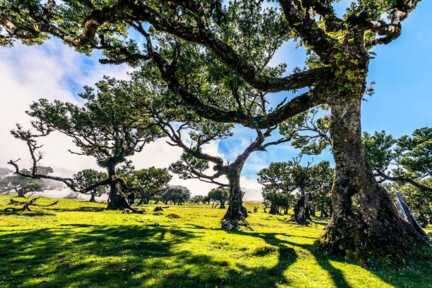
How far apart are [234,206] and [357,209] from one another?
18.1 meters

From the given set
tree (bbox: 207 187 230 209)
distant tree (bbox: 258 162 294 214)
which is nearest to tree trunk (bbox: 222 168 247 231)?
distant tree (bbox: 258 162 294 214)

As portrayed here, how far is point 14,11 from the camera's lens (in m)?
16.1

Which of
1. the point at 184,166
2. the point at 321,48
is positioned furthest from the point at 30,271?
the point at 184,166

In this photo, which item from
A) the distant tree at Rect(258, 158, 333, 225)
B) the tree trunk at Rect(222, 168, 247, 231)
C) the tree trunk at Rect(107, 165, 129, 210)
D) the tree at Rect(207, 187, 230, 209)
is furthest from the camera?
the tree at Rect(207, 187, 230, 209)

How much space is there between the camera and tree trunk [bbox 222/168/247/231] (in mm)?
25938

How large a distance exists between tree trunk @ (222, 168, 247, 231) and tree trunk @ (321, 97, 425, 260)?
47.2ft

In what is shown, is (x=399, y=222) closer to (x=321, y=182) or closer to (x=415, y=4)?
(x=415, y=4)

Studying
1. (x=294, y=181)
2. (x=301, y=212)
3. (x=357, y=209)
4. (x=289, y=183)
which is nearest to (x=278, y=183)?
(x=289, y=183)

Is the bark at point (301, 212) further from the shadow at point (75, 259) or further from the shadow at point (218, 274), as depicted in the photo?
the shadow at point (218, 274)

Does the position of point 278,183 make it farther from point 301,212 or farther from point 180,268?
point 180,268

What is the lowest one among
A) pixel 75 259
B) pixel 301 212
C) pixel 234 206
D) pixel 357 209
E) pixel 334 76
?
pixel 75 259

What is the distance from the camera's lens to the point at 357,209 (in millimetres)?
11586

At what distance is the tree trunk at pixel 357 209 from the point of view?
10.6 m

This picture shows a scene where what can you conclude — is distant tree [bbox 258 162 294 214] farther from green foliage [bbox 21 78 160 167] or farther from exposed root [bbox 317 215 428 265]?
exposed root [bbox 317 215 428 265]
